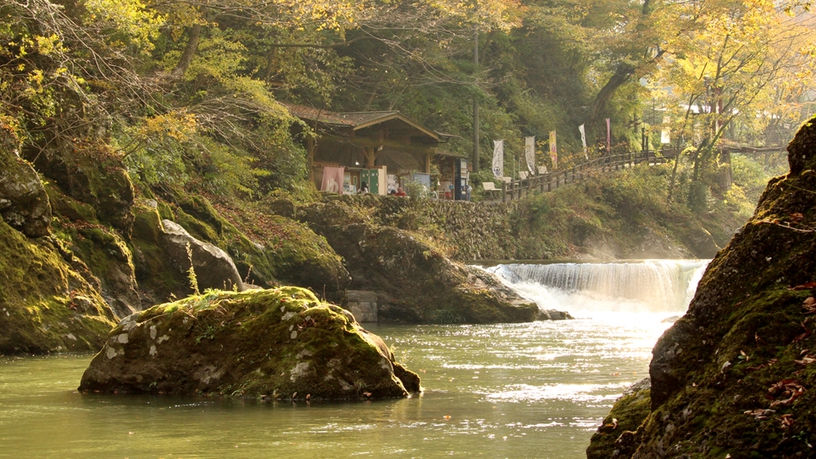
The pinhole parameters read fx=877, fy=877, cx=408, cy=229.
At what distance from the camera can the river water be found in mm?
5844

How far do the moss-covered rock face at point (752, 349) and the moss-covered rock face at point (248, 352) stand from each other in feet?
14.7

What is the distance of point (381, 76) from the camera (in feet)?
128

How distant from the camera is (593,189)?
150 feet

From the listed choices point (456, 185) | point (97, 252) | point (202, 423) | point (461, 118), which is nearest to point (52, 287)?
point (97, 252)

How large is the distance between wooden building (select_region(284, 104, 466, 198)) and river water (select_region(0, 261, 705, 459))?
1802 centimetres

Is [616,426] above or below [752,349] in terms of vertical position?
below

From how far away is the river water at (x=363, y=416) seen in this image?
19.2 ft

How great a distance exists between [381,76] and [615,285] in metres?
16.9

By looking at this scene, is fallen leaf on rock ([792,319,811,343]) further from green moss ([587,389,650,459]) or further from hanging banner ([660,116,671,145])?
hanging banner ([660,116,671,145])

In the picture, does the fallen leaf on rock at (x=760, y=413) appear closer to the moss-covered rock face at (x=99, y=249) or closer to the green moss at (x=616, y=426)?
the green moss at (x=616, y=426)

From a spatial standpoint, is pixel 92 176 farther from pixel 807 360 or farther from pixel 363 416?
pixel 807 360

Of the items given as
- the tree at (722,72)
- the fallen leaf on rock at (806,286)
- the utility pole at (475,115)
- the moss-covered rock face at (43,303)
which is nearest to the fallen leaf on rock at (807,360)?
the fallen leaf on rock at (806,286)

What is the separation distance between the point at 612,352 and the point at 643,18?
34523 mm

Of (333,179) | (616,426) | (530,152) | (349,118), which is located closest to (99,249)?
(616,426)
